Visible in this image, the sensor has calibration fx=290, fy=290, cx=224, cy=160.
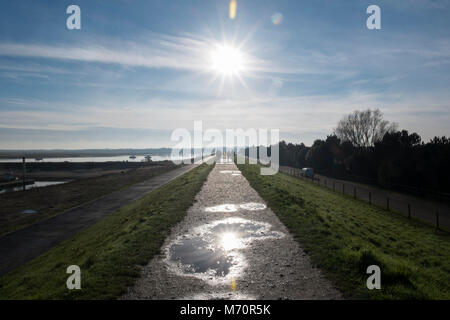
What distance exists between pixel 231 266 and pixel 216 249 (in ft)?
5.77

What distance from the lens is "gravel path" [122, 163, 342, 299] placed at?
22.5ft

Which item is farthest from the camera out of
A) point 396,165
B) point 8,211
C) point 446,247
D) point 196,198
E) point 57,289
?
point 396,165

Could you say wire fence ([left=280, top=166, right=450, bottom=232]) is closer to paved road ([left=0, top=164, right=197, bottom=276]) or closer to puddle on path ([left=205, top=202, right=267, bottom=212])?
puddle on path ([left=205, top=202, right=267, bottom=212])

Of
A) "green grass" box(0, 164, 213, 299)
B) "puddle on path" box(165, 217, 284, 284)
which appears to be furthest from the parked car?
"green grass" box(0, 164, 213, 299)

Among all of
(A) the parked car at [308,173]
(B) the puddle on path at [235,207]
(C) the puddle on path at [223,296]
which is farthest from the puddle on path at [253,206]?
(A) the parked car at [308,173]

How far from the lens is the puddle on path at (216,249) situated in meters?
8.16

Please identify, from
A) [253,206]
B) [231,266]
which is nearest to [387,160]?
[253,206]

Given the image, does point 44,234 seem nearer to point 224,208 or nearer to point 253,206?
point 224,208

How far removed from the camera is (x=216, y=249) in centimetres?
1021

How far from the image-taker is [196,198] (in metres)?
20.8

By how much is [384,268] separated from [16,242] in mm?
15927

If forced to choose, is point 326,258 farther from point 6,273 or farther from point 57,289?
point 6,273

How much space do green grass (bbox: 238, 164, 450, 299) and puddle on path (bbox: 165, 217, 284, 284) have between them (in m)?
1.76
